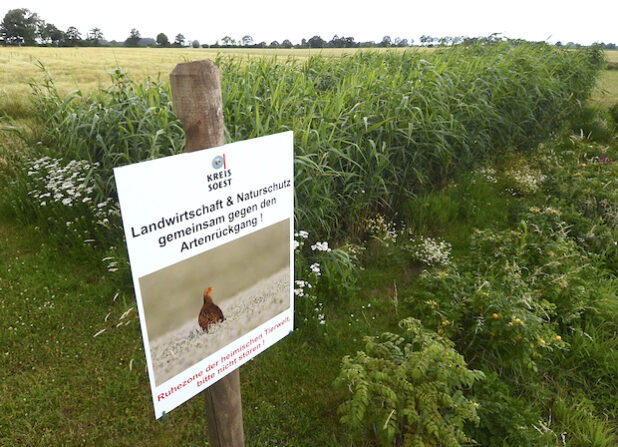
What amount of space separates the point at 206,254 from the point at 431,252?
2.90 metres

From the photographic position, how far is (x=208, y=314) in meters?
1.54

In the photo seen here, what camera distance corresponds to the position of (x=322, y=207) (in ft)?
11.9

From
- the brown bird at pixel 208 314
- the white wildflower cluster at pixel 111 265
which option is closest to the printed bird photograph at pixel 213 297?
the brown bird at pixel 208 314

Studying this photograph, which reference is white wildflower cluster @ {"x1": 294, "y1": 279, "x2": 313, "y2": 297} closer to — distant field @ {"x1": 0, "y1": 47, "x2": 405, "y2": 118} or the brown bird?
the brown bird

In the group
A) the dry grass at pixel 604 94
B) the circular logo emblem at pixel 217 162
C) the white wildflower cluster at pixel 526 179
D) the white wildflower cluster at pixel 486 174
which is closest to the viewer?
the circular logo emblem at pixel 217 162

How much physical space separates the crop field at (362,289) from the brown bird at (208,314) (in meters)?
0.72

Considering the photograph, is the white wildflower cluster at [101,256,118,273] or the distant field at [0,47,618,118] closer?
the white wildflower cluster at [101,256,118,273]

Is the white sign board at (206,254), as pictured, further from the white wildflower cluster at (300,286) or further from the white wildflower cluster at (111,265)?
the white wildflower cluster at (111,265)

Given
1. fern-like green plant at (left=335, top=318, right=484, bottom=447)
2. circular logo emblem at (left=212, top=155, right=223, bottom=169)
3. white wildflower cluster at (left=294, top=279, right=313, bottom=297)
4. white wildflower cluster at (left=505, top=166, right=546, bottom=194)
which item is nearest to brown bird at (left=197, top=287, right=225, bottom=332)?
circular logo emblem at (left=212, top=155, right=223, bottom=169)

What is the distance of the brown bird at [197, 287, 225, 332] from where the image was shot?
59.4 inches

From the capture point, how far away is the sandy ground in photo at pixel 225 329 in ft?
4.73

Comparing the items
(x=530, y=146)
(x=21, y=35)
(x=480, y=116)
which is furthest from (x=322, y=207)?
(x=21, y=35)

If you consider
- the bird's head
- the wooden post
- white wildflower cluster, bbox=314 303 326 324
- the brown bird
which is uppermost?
the wooden post

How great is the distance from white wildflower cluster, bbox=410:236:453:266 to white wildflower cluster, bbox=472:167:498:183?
1.81 m
